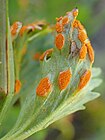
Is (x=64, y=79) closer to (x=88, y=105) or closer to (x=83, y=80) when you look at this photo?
(x=83, y=80)

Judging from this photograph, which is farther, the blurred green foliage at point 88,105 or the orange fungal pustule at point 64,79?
the blurred green foliage at point 88,105

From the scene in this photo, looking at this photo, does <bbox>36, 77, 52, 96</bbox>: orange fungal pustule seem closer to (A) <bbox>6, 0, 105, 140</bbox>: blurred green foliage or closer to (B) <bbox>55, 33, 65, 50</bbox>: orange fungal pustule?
(B) <bbox>55, 33, 65, 50</bbox>: orange fungal pustule

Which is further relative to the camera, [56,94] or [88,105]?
[88,105]

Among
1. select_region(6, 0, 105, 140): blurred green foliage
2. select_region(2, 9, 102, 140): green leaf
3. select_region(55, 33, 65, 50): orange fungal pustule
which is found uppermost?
select_region(6, 0, 105, 140): blurred green foliage

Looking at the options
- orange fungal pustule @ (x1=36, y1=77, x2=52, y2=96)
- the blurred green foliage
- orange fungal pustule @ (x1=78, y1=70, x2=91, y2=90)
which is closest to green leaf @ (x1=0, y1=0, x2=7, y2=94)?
orange fungal pustule @ (x1=36, y1=77, x2=52, y2=96)

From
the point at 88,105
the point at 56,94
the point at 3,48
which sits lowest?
the point at 56,94

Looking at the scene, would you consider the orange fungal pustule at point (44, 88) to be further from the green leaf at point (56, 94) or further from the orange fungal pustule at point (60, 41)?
the orange fungal pustule at point (60, 41)

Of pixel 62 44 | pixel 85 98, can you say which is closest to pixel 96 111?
pixel 85 98

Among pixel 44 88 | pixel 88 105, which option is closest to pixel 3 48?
pixel 44 88

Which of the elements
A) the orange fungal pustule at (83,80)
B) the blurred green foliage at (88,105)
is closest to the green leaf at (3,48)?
the orange fungal pustule at (83,80)
